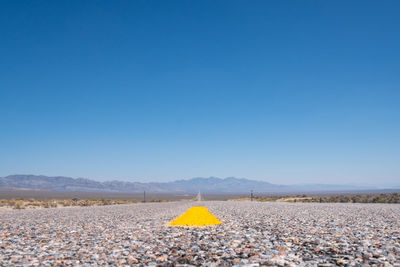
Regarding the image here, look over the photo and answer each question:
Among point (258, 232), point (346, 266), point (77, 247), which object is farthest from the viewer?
point (258, 232)

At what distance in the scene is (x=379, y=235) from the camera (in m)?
12.6

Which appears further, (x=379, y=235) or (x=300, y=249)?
(x=379, y=235)

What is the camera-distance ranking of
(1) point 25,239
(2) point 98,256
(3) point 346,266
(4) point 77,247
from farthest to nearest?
(1) point 25,239 → (4) point 77,247 → (2) point 98,256 → (3) point 346,266

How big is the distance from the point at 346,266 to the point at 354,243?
3.52 m

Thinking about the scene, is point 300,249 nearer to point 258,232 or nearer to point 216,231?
point 258,232

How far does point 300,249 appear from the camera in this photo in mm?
9734

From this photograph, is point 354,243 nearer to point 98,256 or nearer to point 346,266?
point 346,266

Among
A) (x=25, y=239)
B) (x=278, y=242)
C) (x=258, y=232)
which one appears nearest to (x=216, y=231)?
→ (x=258, y=232)

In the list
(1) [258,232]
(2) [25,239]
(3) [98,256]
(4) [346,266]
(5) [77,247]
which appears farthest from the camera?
Answer: (1) [258,232]

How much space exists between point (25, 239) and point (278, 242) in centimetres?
960

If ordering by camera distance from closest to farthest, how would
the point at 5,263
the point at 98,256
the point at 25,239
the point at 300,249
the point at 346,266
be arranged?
the point at 346,266 → the point at 5,263 → the point at 98,256 → the point at 300,249 → the point at 25,239

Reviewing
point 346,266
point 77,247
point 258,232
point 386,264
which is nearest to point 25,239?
point 77,247

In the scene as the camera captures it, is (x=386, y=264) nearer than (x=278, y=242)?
Yes

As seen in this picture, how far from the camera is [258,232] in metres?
13.5
